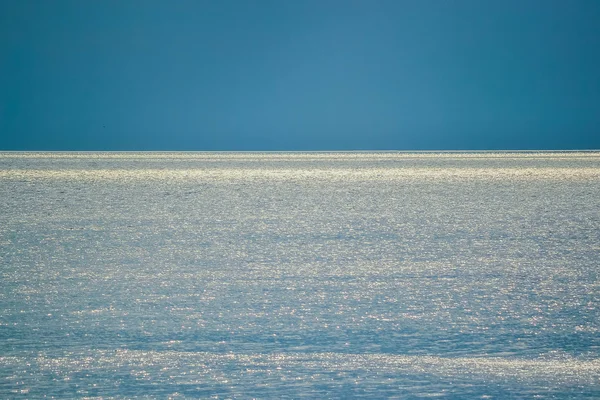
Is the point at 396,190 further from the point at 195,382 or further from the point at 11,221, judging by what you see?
the point at 195,382

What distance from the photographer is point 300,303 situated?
1015mm

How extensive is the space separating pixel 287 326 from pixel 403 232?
86 cm

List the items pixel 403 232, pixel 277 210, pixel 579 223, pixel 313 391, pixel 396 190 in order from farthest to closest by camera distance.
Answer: pixel 396 190
pixel 277 210
pixel 579 223
pixel 403 232
pixel 313 391

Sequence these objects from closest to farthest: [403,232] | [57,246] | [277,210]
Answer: [57,246] → [403,232] → [277,210]

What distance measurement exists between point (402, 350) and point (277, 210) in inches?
54.7

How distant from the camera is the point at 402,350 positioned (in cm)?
80

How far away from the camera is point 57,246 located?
1.54m

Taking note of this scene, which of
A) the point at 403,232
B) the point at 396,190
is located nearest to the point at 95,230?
the point at 403,232

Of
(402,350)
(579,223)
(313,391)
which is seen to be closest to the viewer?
(313,391)

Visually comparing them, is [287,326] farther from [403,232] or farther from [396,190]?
[396,190]

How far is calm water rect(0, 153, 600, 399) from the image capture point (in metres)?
0.72

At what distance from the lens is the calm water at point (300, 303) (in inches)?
28.3

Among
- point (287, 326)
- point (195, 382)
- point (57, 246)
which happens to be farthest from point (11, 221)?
point (195, 382)

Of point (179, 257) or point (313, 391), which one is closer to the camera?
point (313, 391)
